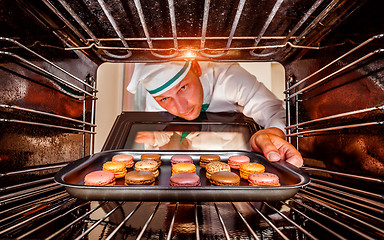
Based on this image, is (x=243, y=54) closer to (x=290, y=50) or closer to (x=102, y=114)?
(x=290, y=50)

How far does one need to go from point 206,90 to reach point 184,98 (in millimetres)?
421

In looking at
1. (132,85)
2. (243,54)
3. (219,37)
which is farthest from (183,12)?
(132,85)

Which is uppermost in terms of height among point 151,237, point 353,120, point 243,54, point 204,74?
point 204,74

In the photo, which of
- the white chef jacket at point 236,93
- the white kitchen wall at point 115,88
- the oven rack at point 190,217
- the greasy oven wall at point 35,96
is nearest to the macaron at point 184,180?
the oven rack at point 190,217

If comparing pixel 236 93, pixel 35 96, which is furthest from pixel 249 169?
pixel 236 93

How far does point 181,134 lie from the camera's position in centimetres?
124

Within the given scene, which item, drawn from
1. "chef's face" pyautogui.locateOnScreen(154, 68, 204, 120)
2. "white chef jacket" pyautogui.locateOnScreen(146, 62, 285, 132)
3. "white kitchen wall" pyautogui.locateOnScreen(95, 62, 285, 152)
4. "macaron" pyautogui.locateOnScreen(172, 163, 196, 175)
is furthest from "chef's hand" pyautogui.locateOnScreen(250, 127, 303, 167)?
"white kitchen wall" pyautogui.locateOnScreen(95, 62, 285, 152)

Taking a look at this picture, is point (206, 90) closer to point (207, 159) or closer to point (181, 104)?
point (181, 104)

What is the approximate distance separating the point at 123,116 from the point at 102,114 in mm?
1037

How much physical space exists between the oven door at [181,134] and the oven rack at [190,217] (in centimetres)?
52

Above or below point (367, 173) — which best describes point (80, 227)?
below

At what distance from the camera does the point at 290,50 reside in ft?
2.95

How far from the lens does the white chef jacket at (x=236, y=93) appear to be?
1.85 meters

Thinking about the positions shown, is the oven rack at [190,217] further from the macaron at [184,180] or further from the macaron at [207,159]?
the macaron at [207,159]
